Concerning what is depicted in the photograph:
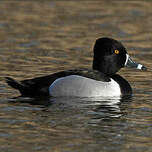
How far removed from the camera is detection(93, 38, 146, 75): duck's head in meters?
11.2

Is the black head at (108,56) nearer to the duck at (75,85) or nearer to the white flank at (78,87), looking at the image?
the duck at (75,85)

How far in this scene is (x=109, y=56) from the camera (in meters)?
11.3

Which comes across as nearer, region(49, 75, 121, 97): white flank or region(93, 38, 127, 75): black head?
region(49, 75, 121, 97): white flank

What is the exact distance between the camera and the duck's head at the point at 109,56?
1119 cm

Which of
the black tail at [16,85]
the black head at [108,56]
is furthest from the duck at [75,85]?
the black head at [108,56]

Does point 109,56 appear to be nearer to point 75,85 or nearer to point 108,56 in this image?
point 108,56

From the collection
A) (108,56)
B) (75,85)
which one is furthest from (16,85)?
(108,56)

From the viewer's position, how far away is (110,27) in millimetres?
18672

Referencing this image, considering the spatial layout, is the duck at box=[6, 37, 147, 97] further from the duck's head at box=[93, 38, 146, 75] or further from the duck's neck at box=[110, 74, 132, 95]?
the duck's head at box=[93, 38, 146, 75]

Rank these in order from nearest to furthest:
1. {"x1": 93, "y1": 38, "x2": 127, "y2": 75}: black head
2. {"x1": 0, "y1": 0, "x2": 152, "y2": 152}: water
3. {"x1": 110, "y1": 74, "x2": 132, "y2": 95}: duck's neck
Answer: {"x1": 0, "y1": 0, "x2": 152, "y2": 152}: water < {"x1": 110, "y1": 74, "x2": 132, "y2": 95}: duck's neck < {"x1": 93, "y1": 38, "x2": 127, "y2": 75}: black head

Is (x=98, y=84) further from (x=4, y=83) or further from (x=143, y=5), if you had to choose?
(x=143, y=5)

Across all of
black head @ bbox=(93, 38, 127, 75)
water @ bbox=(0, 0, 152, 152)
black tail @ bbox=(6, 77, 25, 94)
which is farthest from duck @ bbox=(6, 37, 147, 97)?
black head @ bbox=(93, 38, 127, 75)

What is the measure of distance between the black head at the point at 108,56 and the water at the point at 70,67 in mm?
623

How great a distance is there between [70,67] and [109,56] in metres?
2.44
